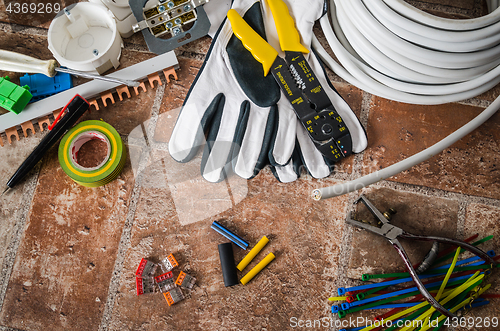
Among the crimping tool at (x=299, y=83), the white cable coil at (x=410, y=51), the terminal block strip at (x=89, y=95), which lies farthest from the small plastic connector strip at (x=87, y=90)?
the white cable coil at (x=410, y=51)

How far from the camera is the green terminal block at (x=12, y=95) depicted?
119 cm

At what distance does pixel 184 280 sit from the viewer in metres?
1.18

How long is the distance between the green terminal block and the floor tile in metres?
1.26

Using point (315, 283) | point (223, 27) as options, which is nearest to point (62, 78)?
point (223, 27)

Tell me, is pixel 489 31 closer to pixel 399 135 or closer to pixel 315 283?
pixel 399 135

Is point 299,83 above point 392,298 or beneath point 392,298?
above

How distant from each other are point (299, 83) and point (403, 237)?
0.65 metres

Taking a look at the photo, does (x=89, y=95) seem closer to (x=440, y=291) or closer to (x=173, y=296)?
(x=173, y=296)

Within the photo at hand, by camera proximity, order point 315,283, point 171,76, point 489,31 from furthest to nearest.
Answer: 1. point 171,76
2. point 315,283
3. point 489,31

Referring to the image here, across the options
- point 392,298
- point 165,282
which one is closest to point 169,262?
point 165,282

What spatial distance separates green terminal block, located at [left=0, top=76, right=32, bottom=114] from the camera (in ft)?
3.91

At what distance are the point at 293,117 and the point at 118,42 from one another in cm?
71

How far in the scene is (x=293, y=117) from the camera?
48.0 inches

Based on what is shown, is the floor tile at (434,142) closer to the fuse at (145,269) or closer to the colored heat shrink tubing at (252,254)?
the colored heat shrink tubing at (252,254)
